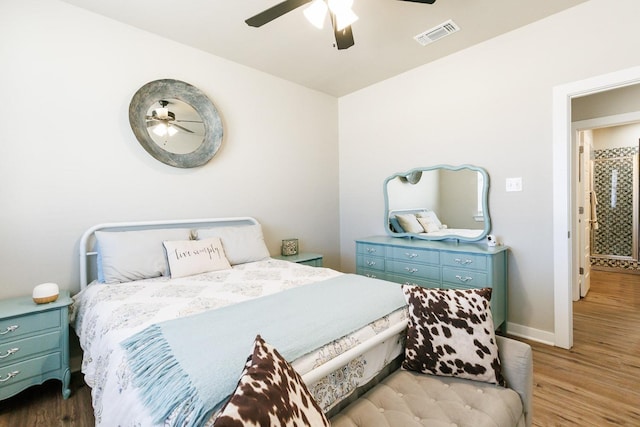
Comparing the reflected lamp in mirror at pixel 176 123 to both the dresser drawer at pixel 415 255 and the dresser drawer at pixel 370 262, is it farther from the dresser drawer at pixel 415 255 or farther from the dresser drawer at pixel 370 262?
the dresser drawer at pixel 415 255

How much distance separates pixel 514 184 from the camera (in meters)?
2.60

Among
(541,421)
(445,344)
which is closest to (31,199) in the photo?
(445,344)

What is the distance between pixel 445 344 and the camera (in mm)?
1308

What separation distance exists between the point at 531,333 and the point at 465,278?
0.74 meters

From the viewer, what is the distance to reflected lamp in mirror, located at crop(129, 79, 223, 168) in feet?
8.03

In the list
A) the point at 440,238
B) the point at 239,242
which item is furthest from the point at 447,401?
the point at 440,238

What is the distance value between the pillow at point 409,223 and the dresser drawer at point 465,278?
664mm

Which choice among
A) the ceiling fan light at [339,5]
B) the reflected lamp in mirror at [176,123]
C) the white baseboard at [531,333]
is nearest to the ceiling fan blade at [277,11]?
the ceiling fan light at [339,5]

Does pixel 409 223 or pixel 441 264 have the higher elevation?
pixel 409 223

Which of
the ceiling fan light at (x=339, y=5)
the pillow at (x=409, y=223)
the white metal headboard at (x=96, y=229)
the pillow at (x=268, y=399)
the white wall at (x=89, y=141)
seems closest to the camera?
the pillow at (x=268, y=399)

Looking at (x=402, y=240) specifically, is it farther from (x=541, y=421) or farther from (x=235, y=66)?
(x=235, y=66)

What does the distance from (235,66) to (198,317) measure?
2587 mm

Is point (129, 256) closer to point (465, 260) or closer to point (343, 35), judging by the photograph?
point (343, 35)

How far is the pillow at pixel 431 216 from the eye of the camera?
3.07 metres
